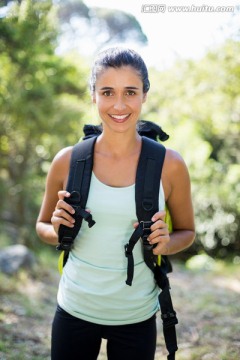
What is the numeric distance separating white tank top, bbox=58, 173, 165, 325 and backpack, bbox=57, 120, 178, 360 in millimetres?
43

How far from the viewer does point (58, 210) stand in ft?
5.88

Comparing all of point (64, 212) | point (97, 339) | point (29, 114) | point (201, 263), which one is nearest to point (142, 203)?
point (64, 212)

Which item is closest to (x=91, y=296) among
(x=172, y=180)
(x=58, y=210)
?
(x=58, y=210)

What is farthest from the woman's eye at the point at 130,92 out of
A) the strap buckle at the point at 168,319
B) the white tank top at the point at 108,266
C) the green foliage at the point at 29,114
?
the green foliage at the point at 29,114

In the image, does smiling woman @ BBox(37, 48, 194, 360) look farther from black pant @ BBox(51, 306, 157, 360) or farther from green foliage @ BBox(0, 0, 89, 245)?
green foliage @ BBox(0, 0, 89, 245)

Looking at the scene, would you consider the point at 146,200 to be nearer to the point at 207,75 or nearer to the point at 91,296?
the point at 91,296

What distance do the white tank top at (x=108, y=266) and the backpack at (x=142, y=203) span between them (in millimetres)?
43

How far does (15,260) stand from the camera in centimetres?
613

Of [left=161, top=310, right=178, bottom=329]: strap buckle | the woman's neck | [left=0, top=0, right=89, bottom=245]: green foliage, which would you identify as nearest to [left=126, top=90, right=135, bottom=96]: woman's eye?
the woman's neck

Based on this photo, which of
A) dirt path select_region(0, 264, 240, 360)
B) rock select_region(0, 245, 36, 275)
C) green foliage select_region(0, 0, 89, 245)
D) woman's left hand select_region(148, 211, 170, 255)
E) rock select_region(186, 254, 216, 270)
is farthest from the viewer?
rock select_region(186, 254, 216, 270)

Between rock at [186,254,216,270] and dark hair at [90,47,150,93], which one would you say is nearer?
dark hair at [90,47,150,93]

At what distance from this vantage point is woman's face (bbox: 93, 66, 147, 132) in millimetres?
1866

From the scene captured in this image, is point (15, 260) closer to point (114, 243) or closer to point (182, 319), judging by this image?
point (182, 319)

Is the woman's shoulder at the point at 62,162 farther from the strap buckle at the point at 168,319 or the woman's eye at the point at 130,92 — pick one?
the strap buckle at the point at 168,319
